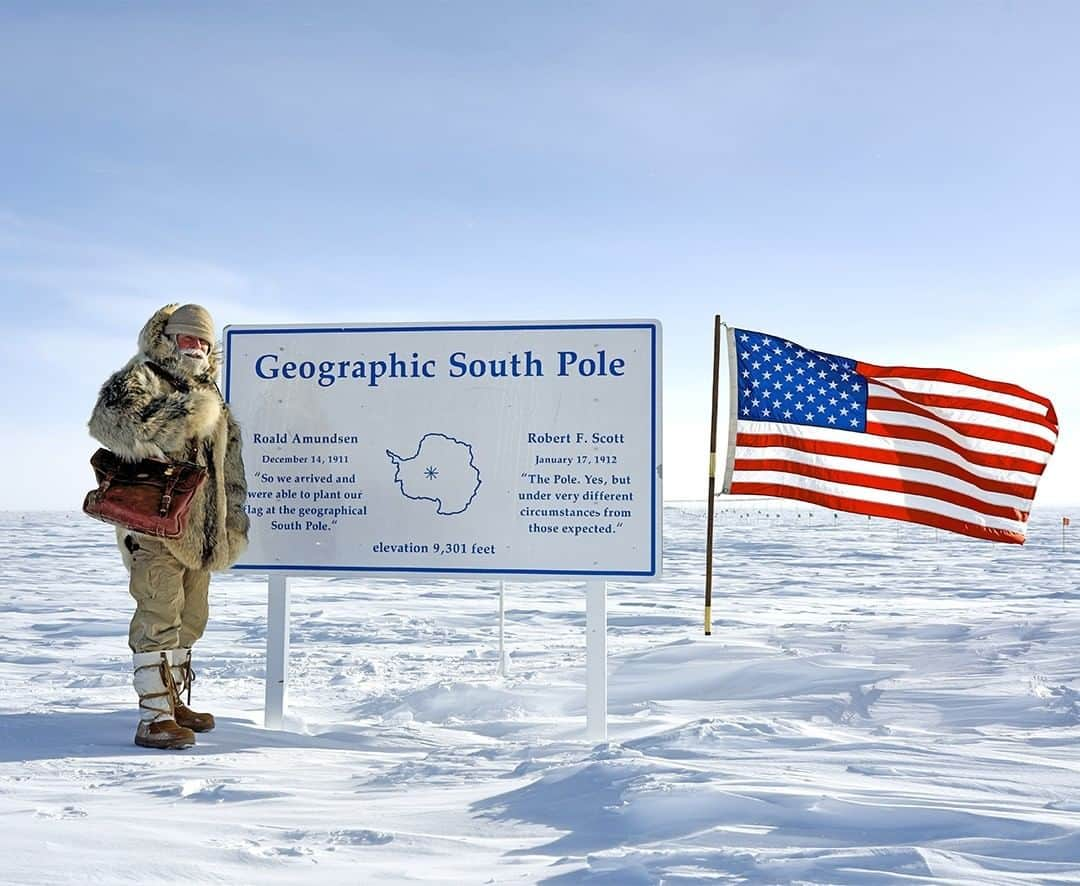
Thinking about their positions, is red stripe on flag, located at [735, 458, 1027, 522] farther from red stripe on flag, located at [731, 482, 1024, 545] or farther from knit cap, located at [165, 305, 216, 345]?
knit cap, located at [165, 305, 216, 345]

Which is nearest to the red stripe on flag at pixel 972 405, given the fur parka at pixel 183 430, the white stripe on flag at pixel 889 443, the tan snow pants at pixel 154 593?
the white stripe on flag at pixel 889 443

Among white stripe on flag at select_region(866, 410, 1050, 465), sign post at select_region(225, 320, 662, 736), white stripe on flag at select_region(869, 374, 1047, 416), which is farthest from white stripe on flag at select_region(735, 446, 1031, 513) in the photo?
sign post at select_region(225, 320, 662, 736)

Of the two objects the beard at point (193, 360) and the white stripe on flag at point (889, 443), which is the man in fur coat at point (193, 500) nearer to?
the beard at point (193, 360)

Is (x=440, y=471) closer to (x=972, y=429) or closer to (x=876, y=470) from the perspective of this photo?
(x=876, y=470)

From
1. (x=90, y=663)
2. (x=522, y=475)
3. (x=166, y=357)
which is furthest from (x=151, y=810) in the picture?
(x=90, y=663)

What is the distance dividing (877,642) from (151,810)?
21.3 ft

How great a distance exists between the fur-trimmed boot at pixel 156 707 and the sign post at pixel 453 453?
37.4 inches

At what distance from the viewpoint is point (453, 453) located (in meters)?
5.11

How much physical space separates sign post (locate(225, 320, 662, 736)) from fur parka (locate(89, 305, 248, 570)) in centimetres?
52

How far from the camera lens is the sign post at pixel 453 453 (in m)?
4.97

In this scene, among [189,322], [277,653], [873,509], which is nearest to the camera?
[189,322]

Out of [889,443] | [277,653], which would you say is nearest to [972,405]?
[889,443]

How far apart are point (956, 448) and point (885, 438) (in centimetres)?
52

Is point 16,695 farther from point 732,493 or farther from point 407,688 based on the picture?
point 732,493
